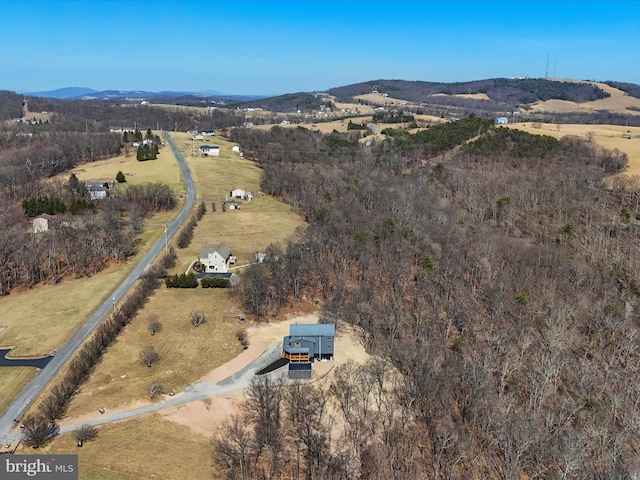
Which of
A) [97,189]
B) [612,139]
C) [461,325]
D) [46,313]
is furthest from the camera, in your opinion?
[612,139]

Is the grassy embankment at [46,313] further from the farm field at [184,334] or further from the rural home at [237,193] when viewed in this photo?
the rural home at [237,193]

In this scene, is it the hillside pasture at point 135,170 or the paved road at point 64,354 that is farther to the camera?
the hillside pasture at point 135,170

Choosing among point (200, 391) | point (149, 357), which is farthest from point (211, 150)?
point (200, 391)

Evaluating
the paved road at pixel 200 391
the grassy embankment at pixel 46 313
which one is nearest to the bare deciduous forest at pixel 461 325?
the paved road at pixel 200 391

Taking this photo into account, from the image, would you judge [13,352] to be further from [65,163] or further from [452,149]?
[452,149]

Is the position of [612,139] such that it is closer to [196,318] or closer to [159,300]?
[196,318]

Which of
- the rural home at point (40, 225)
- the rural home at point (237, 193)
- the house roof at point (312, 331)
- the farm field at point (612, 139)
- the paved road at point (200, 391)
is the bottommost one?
the paved road at point (200, 391)
